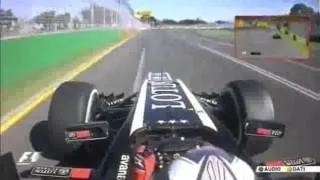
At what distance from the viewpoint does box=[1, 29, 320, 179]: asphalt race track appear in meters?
7.62

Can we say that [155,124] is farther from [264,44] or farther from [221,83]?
[221,83]

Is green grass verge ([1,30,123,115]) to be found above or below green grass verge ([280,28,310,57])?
below

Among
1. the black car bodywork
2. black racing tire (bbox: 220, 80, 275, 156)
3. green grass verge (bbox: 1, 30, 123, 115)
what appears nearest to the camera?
the black car bodywork

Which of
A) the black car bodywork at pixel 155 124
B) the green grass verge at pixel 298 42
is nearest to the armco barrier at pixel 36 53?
the black car bodywork at pixel 155 124

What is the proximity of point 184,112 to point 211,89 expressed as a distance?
4.70m

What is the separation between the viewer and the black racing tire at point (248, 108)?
5.94m

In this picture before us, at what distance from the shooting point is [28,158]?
A: 768cm

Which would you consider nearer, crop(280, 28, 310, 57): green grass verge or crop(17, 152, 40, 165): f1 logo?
crop(280, 28, 310, 57): green grass verge

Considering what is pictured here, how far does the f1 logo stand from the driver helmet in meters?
4.44

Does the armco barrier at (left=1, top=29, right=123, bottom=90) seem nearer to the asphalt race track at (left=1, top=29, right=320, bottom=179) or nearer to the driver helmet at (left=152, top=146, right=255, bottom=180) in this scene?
the asphalt race track at (left=1, top=29, right=320, bottom=179)
